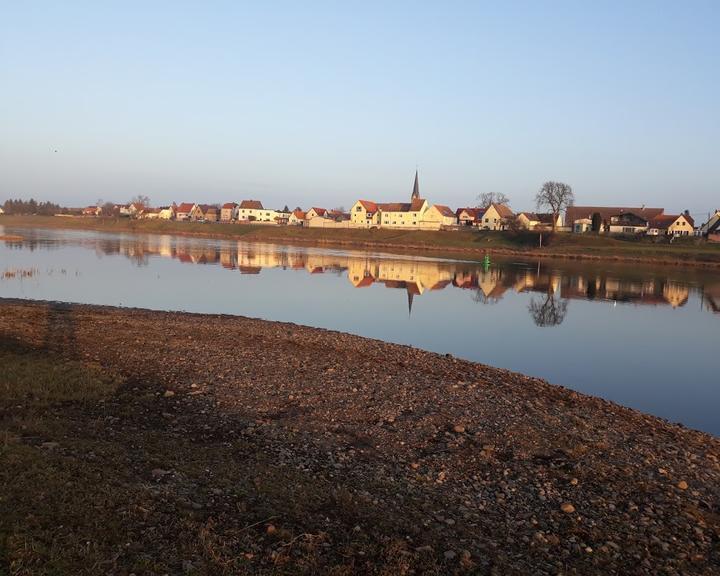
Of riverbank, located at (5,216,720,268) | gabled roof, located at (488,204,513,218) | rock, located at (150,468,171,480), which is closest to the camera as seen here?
rock, located at (150,468,171,480)

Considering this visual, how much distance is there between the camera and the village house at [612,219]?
108 m

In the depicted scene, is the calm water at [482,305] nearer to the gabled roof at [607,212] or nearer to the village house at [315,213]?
the gabled roof at [607,212]

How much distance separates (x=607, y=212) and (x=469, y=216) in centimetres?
3573

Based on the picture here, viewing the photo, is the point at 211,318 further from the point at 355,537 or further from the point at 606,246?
the point at 606,246

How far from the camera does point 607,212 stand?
4631 inches

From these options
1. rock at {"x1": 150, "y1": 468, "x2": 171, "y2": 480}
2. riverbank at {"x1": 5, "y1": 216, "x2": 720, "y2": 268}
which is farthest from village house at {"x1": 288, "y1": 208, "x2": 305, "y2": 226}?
rock at {"x1": 150, "y1": 468, "x2": 171, "y2": 480}

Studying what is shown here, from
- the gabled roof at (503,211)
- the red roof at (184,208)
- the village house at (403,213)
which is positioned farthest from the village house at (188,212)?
the gabled roof at (503,211)

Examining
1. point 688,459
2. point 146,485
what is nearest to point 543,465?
point 688,459

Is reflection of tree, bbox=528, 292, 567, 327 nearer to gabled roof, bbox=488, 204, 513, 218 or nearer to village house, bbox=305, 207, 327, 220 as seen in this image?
gabled roof, bbox=488, 204, 513, 218

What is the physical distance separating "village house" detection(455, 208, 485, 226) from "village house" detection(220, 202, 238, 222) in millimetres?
72836

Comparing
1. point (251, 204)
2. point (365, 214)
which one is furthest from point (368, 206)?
point (251, 204)

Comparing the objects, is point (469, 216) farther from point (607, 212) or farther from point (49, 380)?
point (49, 380)

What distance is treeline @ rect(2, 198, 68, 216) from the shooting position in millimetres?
161875

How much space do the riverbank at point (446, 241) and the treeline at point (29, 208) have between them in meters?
Result: 26.4
